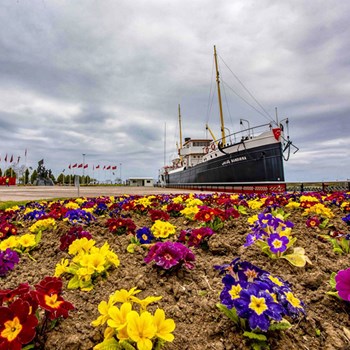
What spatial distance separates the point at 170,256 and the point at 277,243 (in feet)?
2.66

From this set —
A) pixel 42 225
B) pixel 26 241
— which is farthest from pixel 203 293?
pixel 42 225

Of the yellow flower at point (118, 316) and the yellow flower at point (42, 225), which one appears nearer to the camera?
the yellow flower at point (118, 316)

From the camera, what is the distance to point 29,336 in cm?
107

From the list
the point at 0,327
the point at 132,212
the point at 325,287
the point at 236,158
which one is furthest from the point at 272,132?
the point at 0,327

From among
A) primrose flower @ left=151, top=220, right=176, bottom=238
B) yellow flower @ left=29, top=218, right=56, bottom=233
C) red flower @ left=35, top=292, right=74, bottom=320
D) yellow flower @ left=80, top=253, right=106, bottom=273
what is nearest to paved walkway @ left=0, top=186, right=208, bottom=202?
yellow flower @ left=29, top=218, right=56, bottom=233

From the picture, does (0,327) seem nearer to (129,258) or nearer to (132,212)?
(129,258)

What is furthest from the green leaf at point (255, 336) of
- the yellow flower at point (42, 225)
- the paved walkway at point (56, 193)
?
the paved walkway at point (56, 193)

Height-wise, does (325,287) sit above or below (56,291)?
below

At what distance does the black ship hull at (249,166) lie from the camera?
17.8m

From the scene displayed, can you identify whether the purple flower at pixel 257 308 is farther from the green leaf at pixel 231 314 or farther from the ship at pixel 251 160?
the ship at pixel 251 160

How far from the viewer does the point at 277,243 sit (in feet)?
6.36

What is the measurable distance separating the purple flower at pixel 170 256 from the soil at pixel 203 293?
0.28 ft

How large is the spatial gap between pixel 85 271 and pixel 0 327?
594mm

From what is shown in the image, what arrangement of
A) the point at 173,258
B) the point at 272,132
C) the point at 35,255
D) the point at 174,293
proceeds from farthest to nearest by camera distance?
1. the point at 272,132
2. the point at 35,255
3. the point at 173,258
4. the point at 174,293
